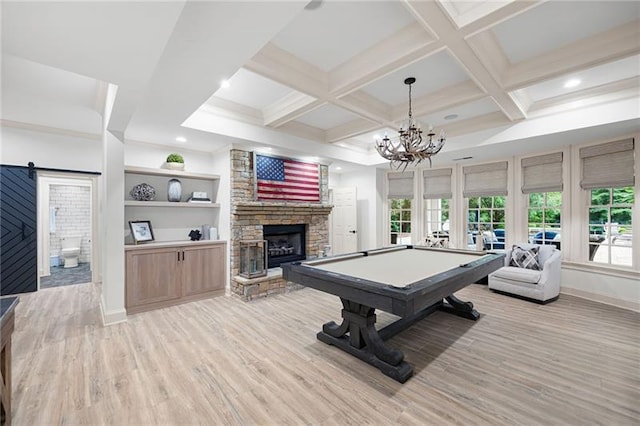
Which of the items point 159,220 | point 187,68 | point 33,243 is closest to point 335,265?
point 187,68

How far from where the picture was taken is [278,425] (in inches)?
68.5

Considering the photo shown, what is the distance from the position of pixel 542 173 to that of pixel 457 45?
388 centimetres

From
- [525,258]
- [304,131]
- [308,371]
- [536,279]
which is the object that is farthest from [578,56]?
[308,371]

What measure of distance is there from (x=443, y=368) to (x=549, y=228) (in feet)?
13.3

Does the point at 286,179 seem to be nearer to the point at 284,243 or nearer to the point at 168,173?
the point at 284,243

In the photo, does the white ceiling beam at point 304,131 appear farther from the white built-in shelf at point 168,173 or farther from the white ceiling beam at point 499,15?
the white ceiling beam at point 499,15

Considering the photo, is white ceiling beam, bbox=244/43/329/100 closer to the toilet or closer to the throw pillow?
the throw pillow

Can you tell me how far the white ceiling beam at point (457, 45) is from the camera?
1905 millimetres

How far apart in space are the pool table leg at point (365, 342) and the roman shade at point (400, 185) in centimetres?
452

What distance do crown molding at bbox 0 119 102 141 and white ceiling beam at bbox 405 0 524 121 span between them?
5.41 meters

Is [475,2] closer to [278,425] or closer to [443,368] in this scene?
[443,368]

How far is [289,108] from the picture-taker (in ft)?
12.4

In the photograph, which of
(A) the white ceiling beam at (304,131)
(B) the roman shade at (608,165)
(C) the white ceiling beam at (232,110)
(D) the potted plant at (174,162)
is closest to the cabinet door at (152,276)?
(D) the potted plant at (174,162)

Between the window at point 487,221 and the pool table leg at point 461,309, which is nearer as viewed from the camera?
the pool table leg at point 461,309
